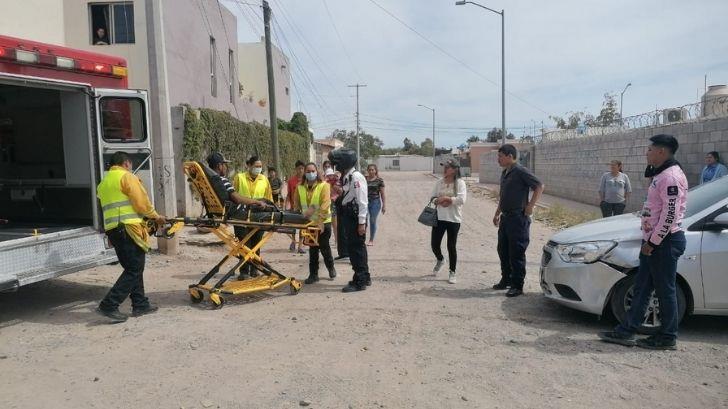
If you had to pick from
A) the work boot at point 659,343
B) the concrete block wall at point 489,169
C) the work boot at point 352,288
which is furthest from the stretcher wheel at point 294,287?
the concrete block wall at point 489,169

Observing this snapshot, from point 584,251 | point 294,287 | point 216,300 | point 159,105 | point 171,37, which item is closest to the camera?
point 584,251

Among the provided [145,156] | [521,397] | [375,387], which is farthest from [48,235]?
[521,397]

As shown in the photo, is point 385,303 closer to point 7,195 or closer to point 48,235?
point 48,235

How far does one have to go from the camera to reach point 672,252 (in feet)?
15.9

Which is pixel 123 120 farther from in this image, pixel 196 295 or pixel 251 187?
pixel 196 295

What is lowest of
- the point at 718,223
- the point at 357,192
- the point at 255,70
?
the point at 718,223

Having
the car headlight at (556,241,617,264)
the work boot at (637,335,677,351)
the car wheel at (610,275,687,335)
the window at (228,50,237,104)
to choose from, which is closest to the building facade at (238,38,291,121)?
the window at (228,50,237,104)

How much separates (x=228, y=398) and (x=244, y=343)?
1207 millimetres

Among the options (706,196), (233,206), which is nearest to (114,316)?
(233,206)

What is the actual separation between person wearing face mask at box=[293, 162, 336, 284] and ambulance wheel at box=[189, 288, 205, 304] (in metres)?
Result: 1.58

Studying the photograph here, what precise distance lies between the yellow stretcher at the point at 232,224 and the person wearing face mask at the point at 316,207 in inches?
19.8

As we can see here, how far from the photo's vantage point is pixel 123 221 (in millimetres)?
5980

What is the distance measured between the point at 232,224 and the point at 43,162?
4.23m

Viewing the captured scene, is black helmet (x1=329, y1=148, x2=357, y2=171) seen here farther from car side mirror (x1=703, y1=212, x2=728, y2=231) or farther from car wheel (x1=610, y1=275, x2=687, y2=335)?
car side mirror (x1=703, y1=212, x2=728, y2=231)
